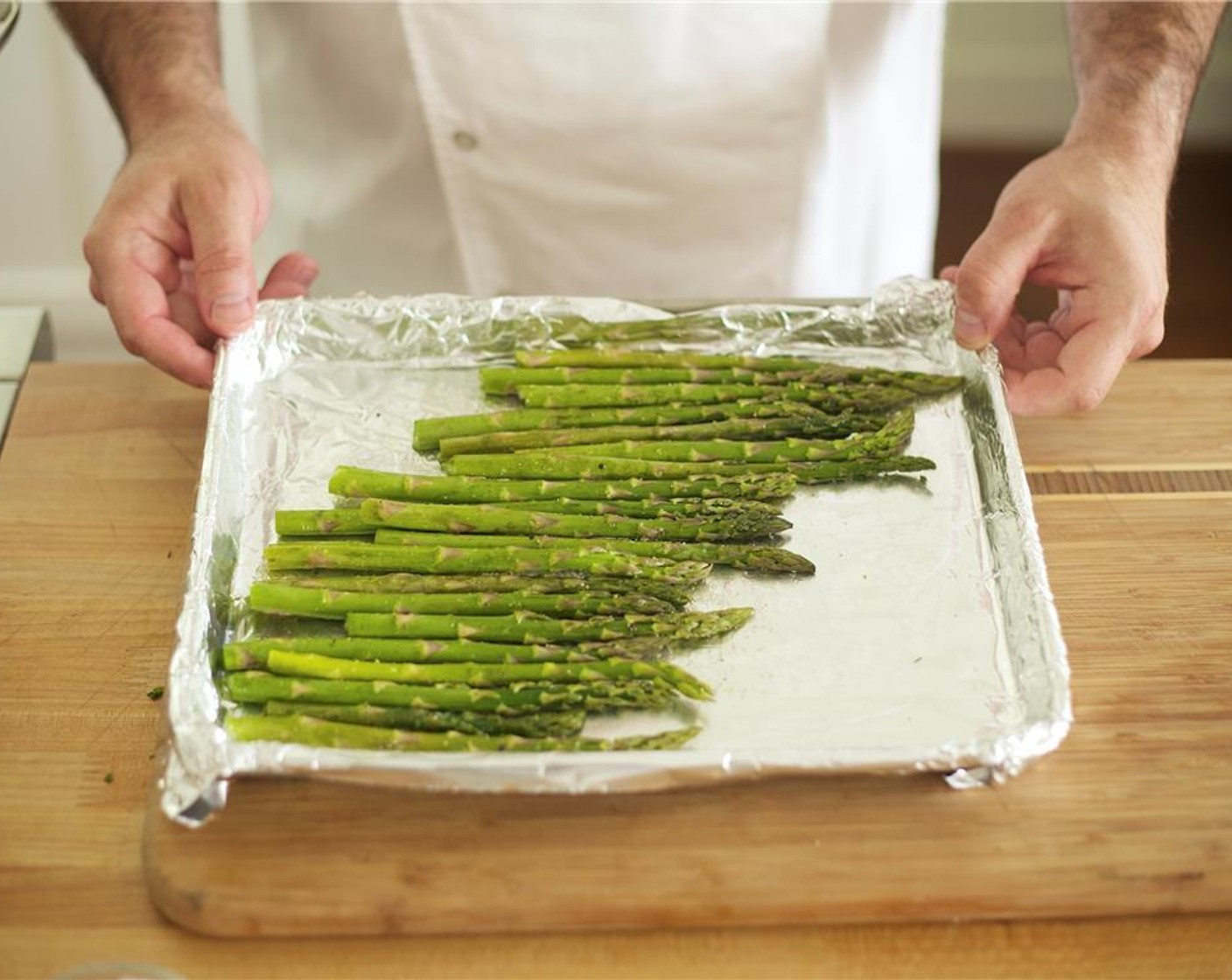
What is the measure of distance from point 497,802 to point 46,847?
2.03ft

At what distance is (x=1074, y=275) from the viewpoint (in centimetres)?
244

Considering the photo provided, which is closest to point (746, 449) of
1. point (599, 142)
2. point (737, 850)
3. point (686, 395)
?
point (686, 395)

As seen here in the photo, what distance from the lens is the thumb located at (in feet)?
7.84

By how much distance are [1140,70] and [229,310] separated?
1.81m

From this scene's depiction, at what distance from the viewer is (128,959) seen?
1792mm

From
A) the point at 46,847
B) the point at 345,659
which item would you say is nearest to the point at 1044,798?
the point at 345,659

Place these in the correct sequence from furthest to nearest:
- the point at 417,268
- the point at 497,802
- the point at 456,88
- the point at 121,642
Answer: the point at 417,268 → the point at 456,88 → the point at 121,642 → the point at 497,802

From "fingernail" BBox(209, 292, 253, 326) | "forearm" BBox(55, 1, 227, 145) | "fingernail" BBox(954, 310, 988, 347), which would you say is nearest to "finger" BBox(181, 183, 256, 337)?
"fingernail" BBox(209, 292, 253, 326)

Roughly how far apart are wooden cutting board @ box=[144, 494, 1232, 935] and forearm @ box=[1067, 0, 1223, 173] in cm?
117

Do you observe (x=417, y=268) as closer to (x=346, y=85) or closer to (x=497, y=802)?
(x=346, y=85)

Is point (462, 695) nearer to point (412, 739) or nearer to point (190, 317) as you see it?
point (412, 739)

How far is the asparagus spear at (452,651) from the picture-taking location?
203 centimetres

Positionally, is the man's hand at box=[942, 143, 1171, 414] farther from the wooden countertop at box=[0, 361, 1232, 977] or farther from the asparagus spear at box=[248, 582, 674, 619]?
the asparagus spear at box=[248, 582, 674, 619]

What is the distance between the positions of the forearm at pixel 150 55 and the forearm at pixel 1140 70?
1731 millimetres
